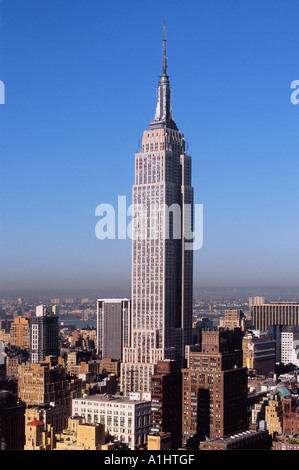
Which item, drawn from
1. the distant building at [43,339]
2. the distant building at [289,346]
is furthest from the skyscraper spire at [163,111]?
the distant building at [289,346]

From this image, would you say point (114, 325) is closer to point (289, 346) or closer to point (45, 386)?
point (45, 386)

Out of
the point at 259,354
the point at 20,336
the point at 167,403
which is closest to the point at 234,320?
the point at 259,354

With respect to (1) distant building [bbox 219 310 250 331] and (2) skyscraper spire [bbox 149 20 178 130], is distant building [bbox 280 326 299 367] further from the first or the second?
(2) skyscraper spire [bbox 149 20 178 130]

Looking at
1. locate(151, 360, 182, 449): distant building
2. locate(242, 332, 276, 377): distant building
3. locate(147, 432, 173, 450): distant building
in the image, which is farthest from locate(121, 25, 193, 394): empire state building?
locate(147, 432, 173, 450): distant building
